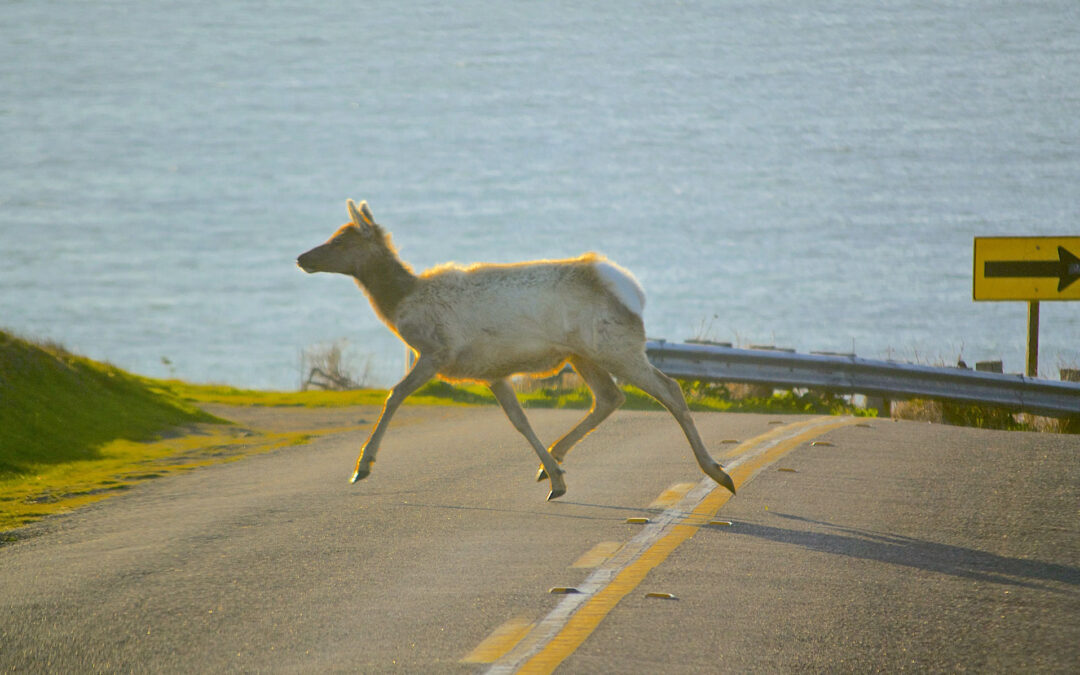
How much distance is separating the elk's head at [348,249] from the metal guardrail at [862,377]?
739 centimetres

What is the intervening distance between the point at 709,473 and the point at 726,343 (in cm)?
889

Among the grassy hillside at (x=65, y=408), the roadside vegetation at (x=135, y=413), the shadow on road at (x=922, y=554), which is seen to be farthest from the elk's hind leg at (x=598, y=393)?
the grassy hillside at (x=65, y=408)

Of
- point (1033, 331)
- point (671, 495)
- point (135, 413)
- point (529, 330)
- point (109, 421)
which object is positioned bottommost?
point (1033, 331)

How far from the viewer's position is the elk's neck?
953 cm

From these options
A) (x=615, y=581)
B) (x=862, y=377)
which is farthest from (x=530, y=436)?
(x=862, y=377)

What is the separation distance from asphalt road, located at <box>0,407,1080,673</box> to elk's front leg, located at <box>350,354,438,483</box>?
1.02 feet

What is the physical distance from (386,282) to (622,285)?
1.90m

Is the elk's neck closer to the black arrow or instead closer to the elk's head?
the elk's head

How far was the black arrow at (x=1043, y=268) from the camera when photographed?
17875 mm

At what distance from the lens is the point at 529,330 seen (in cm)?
888

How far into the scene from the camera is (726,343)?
17328 mm

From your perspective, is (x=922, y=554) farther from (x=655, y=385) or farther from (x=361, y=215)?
(x=361, y=215)

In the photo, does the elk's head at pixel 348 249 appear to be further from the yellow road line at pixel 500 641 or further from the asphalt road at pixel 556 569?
the yellow road line at pixel 500 641

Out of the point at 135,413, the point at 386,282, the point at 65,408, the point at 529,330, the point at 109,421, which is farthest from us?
the point at 135,413
